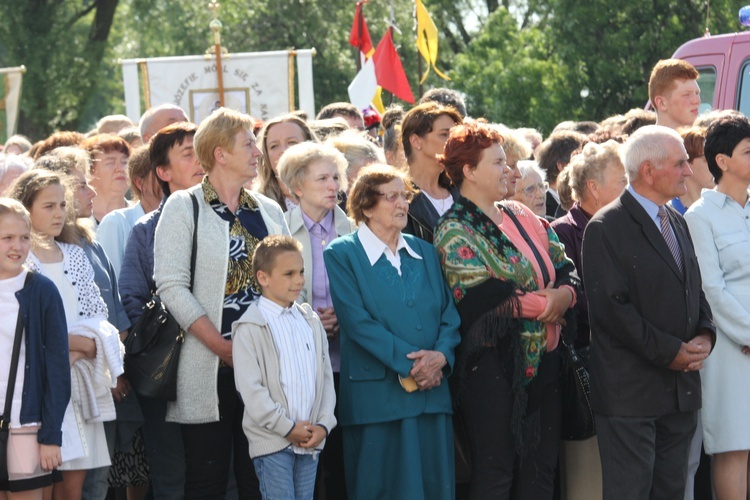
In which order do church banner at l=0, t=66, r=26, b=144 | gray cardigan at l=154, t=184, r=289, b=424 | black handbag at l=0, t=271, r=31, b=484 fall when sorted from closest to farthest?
1. black handbag at l=0, t=271, r=31, b=484
2. gray cardigan at l=154, t=184, r=289, b=424
3. church banner at l=0, t=66, r=26, b=144

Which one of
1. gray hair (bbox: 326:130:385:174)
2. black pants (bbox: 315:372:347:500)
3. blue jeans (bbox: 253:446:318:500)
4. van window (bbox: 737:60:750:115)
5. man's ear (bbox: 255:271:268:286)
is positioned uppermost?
van window (bbox: 737:60:750:115)

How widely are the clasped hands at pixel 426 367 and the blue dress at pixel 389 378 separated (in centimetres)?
3

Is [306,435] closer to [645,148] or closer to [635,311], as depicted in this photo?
[635,311]

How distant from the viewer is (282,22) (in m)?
27.5

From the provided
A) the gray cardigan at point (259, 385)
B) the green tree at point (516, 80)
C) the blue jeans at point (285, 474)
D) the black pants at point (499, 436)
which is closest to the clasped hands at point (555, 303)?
the black pants at point (499, 436)

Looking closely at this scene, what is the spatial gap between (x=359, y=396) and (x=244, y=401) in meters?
0.66

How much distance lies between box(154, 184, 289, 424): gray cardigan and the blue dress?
590 millimetres

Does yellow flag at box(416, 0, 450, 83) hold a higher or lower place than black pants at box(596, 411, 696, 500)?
higher

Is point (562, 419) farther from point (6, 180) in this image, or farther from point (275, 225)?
point (6, 180)

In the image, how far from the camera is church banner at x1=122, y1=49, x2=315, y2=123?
14031mm

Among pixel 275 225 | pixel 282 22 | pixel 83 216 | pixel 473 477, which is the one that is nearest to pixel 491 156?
pixel 275 225

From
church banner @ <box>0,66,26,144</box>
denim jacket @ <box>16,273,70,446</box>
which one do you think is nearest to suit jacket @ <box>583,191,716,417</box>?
denim jacket @ <box>16,273,70,446</box>

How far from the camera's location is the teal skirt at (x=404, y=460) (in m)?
6.02

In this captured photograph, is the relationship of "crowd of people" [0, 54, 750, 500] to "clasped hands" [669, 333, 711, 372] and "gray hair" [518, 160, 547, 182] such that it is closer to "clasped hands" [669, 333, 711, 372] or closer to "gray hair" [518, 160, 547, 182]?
"clasped hands" [669, 333, 711, 372]
